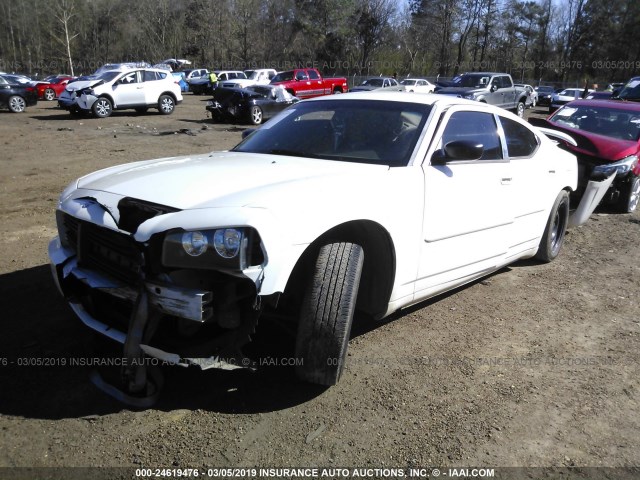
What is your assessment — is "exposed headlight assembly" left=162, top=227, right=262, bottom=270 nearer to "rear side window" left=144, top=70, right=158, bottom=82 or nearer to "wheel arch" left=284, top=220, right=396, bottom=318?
"wheel arch" left=284, top=220, right=396, bottom=318

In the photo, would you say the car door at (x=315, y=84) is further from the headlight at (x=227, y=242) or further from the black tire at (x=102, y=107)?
the headlight at (x=227, y=242)

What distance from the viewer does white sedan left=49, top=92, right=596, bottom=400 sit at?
8.07ft

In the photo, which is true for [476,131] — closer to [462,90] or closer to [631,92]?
[631,92]

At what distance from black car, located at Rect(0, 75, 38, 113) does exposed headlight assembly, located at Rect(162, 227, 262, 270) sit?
852 inches

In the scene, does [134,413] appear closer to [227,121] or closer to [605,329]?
[605,329]

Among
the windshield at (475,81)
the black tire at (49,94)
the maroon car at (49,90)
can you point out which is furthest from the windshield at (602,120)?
the black tire at (49,94)

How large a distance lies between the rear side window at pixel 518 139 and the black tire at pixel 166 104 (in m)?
18.6

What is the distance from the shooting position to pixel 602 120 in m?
8.24

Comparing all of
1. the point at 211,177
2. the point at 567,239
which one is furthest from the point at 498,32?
the point at 211,177

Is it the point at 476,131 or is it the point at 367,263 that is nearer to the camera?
the point at 367,263

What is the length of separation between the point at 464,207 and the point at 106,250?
2353 millimetres

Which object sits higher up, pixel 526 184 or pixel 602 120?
pixel 602 120

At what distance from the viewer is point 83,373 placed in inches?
118

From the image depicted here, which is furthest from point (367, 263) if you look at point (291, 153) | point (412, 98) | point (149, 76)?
point (149, 76)
